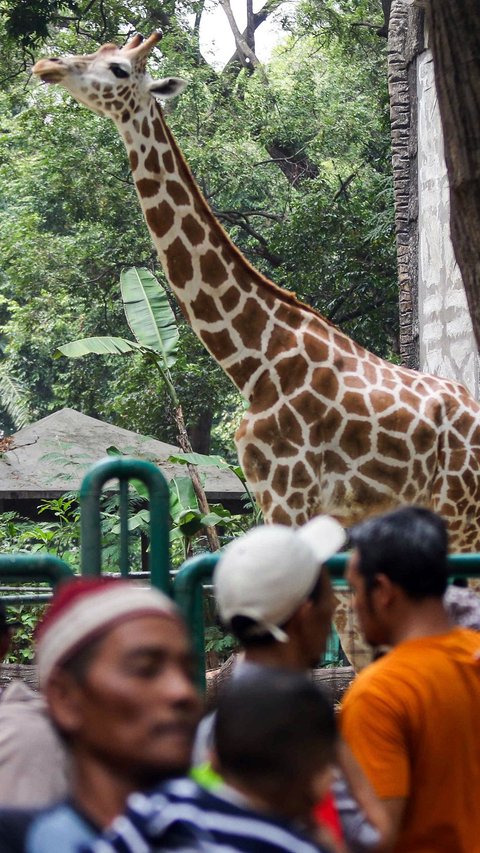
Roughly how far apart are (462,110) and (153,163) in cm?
332

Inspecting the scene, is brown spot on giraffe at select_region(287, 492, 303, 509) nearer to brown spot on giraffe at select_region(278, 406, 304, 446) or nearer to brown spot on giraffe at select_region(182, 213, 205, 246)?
brown spot on giraffe at select_region(278, 406, 304, 446)

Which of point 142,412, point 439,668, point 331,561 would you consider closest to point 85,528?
point 331,561

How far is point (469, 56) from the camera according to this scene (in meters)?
3.91

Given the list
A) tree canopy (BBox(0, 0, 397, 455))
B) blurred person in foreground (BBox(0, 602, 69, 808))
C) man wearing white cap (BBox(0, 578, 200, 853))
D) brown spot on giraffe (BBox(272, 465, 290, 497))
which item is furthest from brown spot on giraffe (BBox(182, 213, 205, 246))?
tree canopy (BBox(0, 0, 397, 455))

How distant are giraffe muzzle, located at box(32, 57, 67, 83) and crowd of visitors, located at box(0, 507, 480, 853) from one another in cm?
453

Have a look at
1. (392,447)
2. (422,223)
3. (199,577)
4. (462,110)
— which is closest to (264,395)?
(392,447)

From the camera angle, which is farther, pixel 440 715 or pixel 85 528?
pixel 85 528

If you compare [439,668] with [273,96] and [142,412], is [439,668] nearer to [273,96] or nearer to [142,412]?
[142,412]

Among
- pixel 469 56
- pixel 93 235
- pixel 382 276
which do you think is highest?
pixel 93 235

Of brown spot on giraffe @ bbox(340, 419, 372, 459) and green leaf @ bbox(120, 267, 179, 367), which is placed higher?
green leaf @ bbox(120, 267, 179, 367)

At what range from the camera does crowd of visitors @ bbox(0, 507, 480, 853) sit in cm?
180

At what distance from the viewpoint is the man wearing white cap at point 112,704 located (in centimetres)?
Answer: 183

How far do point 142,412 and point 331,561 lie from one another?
51.3 ft

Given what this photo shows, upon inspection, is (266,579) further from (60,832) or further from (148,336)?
(148,336)
